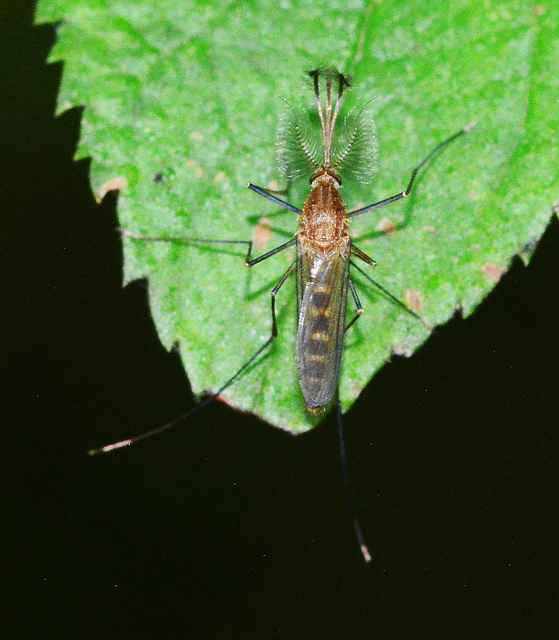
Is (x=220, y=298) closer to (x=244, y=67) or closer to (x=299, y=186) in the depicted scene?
(x=299, y=186)

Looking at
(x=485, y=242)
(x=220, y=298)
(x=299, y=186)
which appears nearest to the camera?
(x=485, y=242)

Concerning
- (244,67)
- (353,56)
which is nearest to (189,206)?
(244,67)

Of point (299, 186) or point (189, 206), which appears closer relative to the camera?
point (189, 206)

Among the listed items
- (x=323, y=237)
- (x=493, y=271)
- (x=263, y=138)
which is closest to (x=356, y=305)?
(x=323, y=237)

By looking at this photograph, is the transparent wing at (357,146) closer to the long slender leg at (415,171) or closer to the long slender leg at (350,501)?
the long slender leg at (415,171)

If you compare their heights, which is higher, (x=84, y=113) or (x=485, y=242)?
(x=84, y=113)

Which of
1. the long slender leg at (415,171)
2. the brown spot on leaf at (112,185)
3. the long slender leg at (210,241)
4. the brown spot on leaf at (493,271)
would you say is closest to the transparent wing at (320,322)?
the long slender leg at (210,241)

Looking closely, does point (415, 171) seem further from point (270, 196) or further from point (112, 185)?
point (112, 185)
